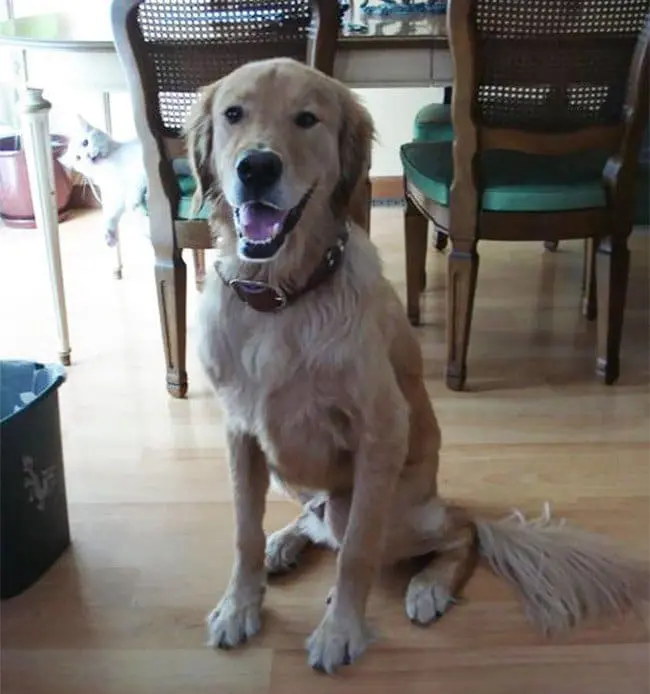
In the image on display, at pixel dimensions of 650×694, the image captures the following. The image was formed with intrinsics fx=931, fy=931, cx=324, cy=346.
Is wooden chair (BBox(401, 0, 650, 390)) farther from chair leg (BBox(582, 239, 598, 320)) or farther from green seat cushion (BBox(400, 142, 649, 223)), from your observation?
chair leg (BBox(582, 239, 598, 320))

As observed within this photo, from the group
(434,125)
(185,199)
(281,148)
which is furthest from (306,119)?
(434,125)

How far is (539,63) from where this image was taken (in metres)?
2.02

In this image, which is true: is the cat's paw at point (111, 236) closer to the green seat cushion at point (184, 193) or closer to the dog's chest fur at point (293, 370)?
the green seat cushion at point (184, 193)

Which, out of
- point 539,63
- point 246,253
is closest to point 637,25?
point 539,63

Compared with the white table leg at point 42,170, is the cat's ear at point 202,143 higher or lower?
higher

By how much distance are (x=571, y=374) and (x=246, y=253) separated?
4.29 feet

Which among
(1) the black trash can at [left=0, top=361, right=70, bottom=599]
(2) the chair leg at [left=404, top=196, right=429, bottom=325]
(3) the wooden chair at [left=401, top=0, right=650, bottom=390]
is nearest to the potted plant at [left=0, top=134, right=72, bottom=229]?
(2) the chair leg at [left=404, top=196, right=429, bottom=325]

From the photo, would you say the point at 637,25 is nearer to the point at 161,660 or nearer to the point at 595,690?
the point at 595,690

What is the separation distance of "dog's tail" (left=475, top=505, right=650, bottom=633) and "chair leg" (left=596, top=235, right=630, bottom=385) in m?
0.77

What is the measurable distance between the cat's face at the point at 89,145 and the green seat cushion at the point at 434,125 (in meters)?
0.97

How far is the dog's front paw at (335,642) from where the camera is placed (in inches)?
55.4

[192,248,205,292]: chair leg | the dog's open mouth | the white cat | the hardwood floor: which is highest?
the dog's open mouth

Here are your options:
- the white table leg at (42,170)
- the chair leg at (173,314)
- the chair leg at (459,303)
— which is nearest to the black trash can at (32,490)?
the chair leg at (173,314)

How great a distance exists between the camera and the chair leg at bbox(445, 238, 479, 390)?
7.23ft
